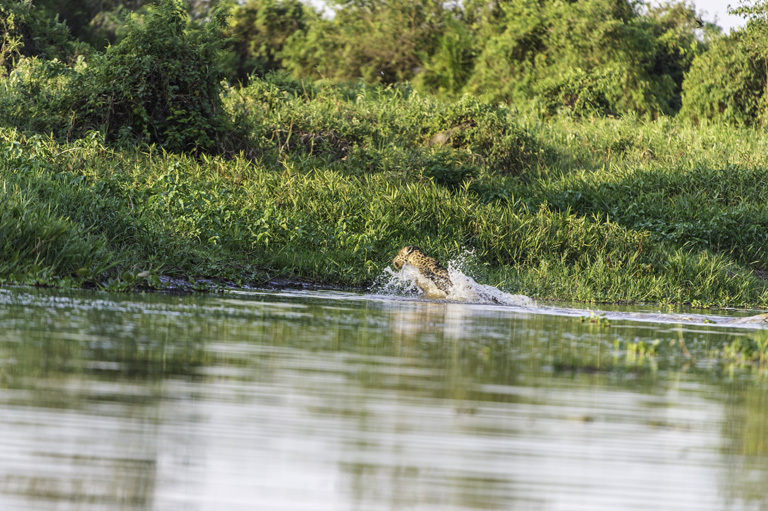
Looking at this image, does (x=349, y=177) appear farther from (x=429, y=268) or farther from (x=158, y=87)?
(x=429, y=268)

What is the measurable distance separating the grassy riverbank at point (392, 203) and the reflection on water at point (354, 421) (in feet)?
13.3

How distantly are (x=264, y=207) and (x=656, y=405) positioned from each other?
34.8 ft

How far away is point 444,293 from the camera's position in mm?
12273

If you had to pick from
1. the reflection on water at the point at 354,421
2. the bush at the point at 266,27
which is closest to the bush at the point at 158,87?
the reflection on water at the point at 354,421

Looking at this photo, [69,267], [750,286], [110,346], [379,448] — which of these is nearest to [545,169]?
[750,286]

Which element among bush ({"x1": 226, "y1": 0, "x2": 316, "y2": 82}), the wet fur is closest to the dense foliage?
the wet fur

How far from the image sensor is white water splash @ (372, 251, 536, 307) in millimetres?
12102

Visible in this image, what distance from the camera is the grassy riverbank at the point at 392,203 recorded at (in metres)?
11.6

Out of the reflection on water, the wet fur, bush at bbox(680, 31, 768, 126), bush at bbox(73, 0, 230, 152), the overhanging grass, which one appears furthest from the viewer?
bush at bbox(680, 31, 768, 126)

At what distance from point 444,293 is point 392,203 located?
3.97 metres

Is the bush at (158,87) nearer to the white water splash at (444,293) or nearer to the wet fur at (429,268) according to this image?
the white water splash at (444,293)

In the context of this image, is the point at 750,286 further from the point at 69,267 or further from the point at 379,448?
the point at 379,448

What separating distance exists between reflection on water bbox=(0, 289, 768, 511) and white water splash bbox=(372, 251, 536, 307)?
4590 millimetres

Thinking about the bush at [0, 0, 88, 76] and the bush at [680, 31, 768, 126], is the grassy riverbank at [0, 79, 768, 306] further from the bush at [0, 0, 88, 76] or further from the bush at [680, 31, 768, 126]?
the bush at [680, 31, 768, 126]
